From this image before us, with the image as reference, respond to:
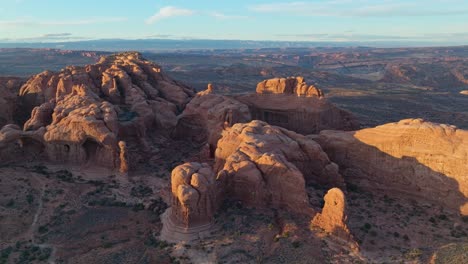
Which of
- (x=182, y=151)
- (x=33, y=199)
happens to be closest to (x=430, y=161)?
(x=182, y=151)

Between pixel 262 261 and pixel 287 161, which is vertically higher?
pixel 287 161

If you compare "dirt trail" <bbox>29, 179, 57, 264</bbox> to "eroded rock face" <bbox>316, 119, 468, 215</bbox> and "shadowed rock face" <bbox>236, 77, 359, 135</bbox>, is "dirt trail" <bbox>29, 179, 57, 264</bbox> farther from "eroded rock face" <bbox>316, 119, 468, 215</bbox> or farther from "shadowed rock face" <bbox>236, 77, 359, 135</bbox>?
"shadowed rock face" <bbox>236, 77, 359, 135</bbox>

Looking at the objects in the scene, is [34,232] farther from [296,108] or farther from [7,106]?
[296,108]

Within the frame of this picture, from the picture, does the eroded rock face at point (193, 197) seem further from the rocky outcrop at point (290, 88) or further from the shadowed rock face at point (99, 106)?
the rocky outcrop at point (290, 88)

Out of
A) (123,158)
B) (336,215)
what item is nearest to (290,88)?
(123,158)

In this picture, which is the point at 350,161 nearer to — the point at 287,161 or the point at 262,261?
the point at 287,161

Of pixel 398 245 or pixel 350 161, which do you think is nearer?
pixel 398 245

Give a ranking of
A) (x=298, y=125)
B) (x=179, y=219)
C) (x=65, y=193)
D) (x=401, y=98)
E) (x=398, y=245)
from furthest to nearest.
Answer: (x=401, y=98)
(x=298, y=125)
(x=65, y=193)
(x=179, y=219)
(x=398, y=245)
